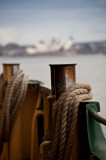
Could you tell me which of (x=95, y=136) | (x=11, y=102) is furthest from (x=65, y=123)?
(x=11, y=102)

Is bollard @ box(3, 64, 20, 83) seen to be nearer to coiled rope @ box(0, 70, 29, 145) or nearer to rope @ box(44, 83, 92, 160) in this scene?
coiled rope @ box(0, 70, 29, 145)

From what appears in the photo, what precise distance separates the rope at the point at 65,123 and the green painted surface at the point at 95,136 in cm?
5

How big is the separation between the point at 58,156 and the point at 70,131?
0.11 m

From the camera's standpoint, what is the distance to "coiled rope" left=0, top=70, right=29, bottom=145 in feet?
7.14

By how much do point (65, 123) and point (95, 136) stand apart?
13 centimetres

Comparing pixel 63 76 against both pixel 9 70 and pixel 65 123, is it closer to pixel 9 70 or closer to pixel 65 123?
pixel 65 123

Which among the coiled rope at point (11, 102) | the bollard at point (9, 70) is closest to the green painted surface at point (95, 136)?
the coiled rope at point (11, 102)

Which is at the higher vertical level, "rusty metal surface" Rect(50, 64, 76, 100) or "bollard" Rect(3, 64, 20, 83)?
"bollard" Rect(3, 64, 20, 83)

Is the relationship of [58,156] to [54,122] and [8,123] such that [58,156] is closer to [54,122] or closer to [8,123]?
[54,122]

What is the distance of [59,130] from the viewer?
128 centimetres

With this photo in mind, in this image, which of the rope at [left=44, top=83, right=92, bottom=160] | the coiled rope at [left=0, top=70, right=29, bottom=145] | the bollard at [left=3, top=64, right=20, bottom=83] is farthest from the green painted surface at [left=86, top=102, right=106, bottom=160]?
the bollard at [left=3, top=64, right=20, bottom=83]

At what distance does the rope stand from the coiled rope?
0.91 meters

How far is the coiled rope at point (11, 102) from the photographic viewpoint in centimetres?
218

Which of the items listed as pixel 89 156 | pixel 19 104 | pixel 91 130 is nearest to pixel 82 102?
pixel 91 130
